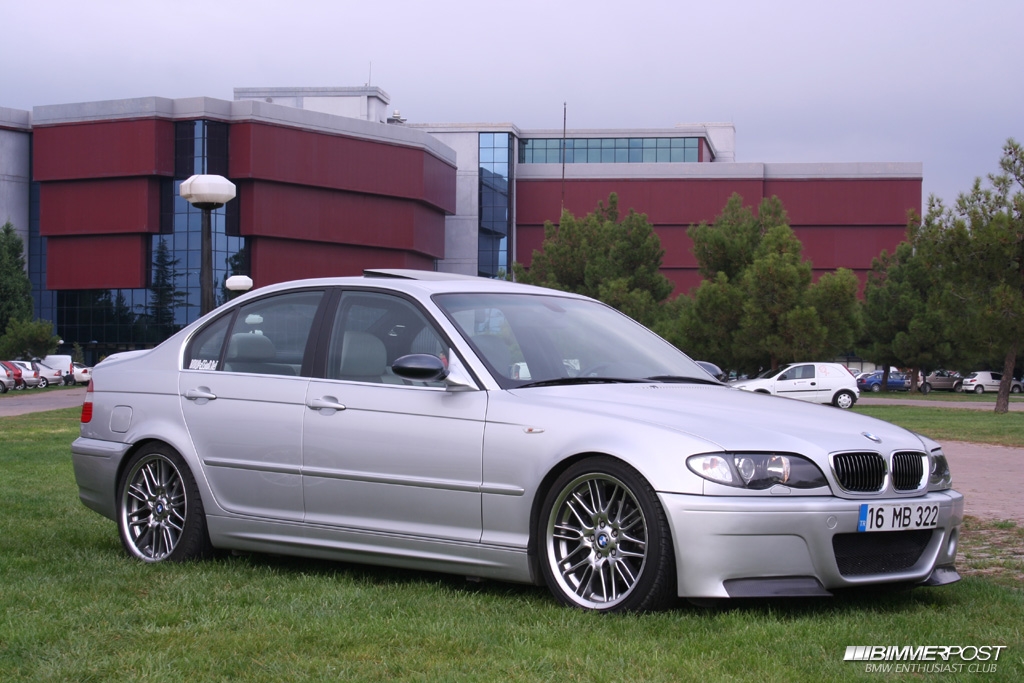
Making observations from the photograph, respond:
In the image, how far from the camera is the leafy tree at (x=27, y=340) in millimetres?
63969

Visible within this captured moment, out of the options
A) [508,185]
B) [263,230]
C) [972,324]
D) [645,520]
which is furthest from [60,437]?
[508,185]

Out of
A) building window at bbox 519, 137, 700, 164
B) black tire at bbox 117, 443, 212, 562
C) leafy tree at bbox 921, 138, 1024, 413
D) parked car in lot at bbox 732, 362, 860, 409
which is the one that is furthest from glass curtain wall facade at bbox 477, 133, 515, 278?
black tire at bbox 117, 443, 212, 562

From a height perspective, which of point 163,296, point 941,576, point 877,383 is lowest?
point 877,383

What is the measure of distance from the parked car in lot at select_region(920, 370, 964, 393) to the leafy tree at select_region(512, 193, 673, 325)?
26679 mm

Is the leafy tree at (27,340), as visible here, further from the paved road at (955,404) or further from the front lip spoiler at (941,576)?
the front lip spoiler at (941,576)

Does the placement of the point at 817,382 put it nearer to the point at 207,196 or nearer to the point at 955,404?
the point at 955,404

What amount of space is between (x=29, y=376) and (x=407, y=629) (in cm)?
5165

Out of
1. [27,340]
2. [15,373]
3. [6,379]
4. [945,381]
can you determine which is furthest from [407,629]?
[945,381]

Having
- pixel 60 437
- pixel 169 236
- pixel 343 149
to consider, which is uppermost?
pixel 343 149

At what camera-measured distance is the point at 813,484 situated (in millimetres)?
4762

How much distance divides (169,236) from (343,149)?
10.7 m

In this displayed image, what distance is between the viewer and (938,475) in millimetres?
5309

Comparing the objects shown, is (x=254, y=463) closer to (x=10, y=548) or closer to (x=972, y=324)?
(x=10, y=548)

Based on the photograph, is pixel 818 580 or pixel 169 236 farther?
pixel 169 236
